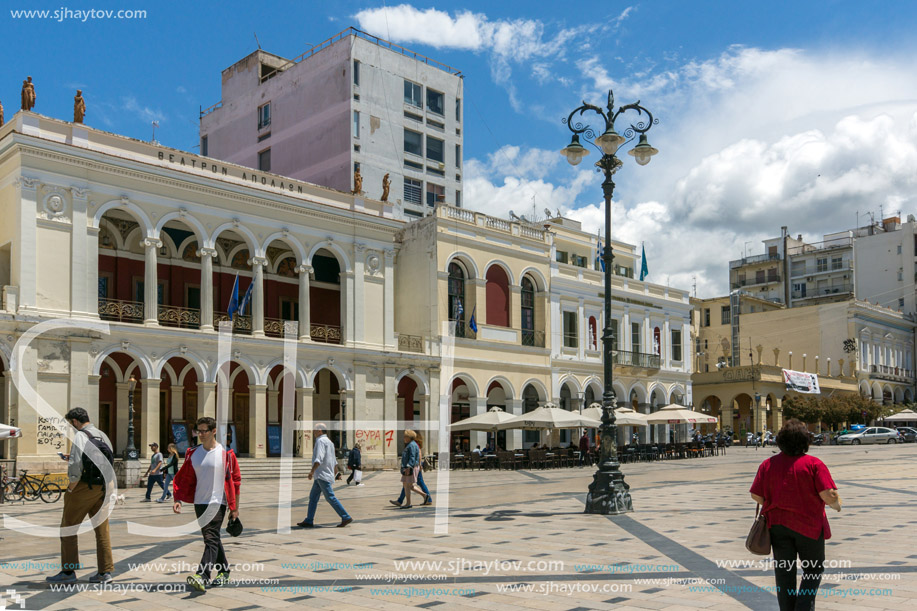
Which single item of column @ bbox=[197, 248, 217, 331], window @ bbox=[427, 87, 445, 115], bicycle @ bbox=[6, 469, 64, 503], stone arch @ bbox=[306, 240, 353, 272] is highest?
window @ bbox=[427, 87, 445, 115]

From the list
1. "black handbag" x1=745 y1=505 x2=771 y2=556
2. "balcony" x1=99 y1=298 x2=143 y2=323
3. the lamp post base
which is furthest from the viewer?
"balcony" x1=99 y1=298 x2=143 y2=323

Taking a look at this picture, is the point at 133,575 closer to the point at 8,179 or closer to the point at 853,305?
the point at 8,179

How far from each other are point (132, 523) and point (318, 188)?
19614 millimetres

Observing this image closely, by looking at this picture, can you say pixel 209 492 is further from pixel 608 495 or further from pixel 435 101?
pixel 435 101

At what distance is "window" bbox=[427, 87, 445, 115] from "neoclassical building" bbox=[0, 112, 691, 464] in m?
12.5

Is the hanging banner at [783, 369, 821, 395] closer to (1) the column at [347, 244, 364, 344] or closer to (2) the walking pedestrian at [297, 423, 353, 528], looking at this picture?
(1) the column at [347, 244, 364, 344]

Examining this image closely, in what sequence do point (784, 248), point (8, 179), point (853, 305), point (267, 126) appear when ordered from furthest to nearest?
point (784, 248)
point (853, 305)
point (267, 126)
point (8, 179)

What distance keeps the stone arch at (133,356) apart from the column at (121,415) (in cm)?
198

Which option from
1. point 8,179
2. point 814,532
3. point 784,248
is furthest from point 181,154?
point 784,248

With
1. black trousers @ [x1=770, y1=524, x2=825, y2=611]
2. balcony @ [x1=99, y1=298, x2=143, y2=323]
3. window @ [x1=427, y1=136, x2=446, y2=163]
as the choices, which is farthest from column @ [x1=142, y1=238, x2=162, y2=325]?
black trousers @ [x1=770, y1=524, x2=825, y2=611]

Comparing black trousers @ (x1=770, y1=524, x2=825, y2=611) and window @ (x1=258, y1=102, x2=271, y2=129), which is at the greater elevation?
window @ (x1=258, y1=102, x2=271, y2=129)

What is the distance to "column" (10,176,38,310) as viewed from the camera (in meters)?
25.0

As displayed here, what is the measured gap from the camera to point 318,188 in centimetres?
3294

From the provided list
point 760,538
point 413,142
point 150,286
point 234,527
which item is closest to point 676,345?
point 413,142
